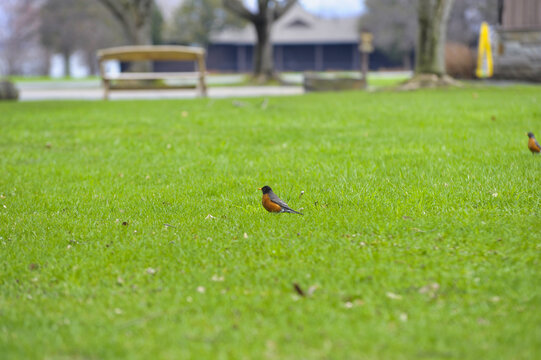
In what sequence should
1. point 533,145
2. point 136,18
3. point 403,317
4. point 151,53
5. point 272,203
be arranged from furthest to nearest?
point 136,18, point 151,53, point 533,145, point 272,203, point 403,317

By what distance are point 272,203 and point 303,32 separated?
152 feet

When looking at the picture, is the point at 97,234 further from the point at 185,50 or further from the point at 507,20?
the point at 507,20

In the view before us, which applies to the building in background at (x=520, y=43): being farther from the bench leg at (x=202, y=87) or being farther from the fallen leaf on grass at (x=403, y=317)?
the fallen leaf on grass at (x=403, y=317)

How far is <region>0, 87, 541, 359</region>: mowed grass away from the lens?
255cm

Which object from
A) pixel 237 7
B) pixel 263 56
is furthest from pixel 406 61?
pixel 237 7

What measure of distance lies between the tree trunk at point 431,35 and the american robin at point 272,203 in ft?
41.1

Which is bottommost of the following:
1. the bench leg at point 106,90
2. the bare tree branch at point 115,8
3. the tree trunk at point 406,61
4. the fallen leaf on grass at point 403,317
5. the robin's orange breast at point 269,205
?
the fallen leaf on grass at point 403,317

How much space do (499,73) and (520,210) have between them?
14638 millimetres

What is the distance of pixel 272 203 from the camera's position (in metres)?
4.22

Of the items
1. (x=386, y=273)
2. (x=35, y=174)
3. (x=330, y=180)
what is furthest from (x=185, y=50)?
(x=386, y=273)

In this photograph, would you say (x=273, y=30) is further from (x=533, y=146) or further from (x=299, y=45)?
(x=533, y=146)

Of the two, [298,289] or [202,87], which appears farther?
[202,87]

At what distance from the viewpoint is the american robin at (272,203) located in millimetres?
4176

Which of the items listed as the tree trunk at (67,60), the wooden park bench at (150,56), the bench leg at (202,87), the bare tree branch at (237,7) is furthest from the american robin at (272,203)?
the tree trunk at (67,60)
